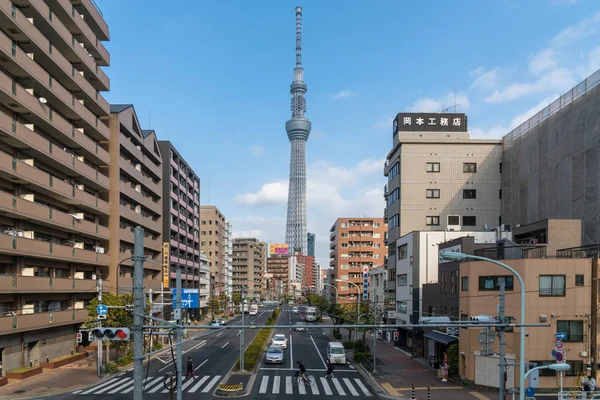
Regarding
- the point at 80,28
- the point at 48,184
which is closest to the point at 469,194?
the point at 48,184

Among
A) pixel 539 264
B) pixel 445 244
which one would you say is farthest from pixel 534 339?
pixel 445 244

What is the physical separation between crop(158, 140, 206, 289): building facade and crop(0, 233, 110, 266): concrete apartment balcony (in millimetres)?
22168

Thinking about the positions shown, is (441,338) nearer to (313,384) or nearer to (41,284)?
(313,384)

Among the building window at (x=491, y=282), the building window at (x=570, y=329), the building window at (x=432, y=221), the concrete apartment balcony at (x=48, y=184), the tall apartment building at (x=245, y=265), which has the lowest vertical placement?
the tall apartment building at (x=245, y=265)

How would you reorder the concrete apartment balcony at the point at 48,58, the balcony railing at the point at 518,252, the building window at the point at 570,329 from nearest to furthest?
the building window at the point at 570,329, the balcony railing at the point at 518,252, the concrete apartment balcony at the point at 48,58

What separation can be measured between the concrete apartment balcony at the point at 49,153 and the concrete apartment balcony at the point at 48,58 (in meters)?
5.89

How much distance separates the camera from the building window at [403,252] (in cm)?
5598

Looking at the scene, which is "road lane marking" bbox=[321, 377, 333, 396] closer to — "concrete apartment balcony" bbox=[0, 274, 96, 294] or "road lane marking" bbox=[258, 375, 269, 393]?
"road lane marking" bbox=[258, 375, 269, 393]

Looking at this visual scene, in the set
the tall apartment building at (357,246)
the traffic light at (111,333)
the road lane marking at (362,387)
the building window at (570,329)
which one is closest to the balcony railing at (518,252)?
the building window at (570,329)

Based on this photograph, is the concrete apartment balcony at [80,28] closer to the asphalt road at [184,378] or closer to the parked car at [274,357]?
the asphalt road at [184,378]

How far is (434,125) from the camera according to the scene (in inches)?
2516

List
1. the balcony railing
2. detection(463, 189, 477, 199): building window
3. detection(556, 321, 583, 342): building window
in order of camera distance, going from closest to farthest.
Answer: detection(556, 321, 583, 342): building window
the balcony railing
detection(463, 189, 477, 199): building window

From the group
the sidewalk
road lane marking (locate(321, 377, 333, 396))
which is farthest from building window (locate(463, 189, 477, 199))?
road lane marking (locate(321, 377, 333, 396))

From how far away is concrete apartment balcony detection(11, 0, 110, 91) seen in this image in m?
38.9
